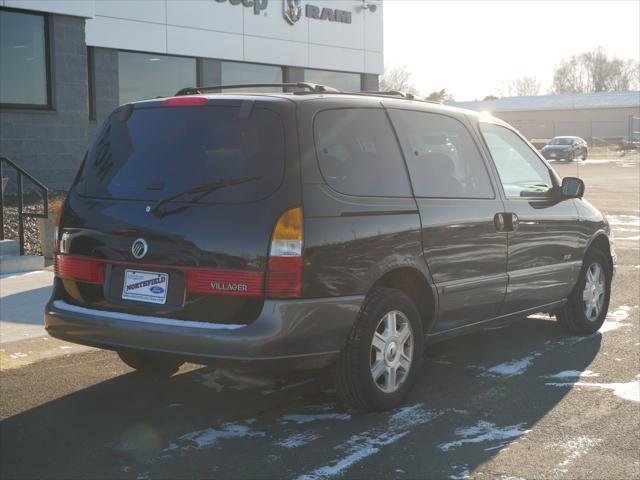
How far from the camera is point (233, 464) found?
4312 mm

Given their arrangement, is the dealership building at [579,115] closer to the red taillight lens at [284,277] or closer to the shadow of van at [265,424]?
the shadow of van at [265,424]

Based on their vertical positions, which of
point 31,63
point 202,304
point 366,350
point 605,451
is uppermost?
point 31,63

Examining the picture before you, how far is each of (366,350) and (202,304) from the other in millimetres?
986

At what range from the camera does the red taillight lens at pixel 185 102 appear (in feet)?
16.3

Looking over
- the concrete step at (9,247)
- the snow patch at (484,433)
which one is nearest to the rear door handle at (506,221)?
the snow patch at (484,433)

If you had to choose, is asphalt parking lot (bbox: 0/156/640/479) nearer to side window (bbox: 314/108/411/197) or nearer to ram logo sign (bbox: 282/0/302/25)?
side window (bbox: 314/108/411/197)

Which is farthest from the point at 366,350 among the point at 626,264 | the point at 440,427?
the point at 626,264

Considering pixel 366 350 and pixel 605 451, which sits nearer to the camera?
pixel 605 451

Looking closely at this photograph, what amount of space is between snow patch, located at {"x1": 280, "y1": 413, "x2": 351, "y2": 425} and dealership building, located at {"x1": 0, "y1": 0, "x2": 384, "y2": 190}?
11950 millimetres

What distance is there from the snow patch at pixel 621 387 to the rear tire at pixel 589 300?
1.40 meters

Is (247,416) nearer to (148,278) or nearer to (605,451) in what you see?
(148,278)

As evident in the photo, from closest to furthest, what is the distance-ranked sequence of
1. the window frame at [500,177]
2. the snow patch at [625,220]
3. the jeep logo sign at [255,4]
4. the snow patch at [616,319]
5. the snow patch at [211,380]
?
the snow patch at [211,380] < the window frame at [500,177] < the snow patch at [616,319] < the snow patch at [625,220] < the jeep logo sign at [255,4]

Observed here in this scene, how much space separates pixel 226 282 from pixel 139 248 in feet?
1.85

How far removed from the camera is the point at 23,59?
15.8m
